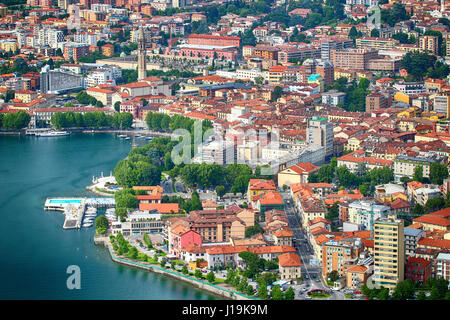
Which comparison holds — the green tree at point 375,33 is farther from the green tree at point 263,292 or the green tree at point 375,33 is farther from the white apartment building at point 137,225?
the green tree at point 263,292

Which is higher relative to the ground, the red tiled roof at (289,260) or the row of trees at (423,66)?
the row of trees at (423,66)

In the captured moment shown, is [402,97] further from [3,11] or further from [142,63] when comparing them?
[3,11]

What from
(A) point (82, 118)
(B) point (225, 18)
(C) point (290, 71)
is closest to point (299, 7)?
(B) point (225, 18)

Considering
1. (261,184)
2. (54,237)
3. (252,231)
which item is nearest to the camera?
(252,231)

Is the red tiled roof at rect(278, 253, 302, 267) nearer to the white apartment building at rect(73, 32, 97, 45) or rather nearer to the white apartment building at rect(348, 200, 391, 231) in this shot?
the white apartment building at rect(348, 200, 391, 231)

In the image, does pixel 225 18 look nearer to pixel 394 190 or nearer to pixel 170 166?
pixel 170 166

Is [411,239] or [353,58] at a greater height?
[353,58]

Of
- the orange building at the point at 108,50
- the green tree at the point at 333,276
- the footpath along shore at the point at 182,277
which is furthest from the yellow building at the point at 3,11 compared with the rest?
the green tree at the point at 333,276

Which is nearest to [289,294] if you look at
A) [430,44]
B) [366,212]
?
[366,212]
